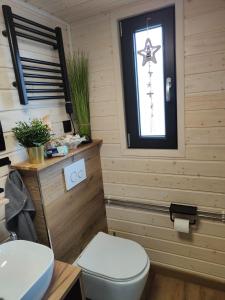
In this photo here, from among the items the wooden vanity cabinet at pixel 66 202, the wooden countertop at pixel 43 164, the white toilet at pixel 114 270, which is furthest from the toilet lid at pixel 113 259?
the wooden countertop at pixel 43 164

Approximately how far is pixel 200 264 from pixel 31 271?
145 cm

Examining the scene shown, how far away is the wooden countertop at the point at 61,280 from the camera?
97cm

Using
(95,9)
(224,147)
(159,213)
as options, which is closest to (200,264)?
(159,213)

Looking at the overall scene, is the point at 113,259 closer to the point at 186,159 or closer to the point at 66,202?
the point at 66,202

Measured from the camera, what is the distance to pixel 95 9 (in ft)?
5.27

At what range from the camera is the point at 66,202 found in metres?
1.57

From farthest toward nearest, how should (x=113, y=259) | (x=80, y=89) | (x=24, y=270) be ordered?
1. (x=80, y=89)
2. (x=113, y=259)
3. (x=24, y=270)

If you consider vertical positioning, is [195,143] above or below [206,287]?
above

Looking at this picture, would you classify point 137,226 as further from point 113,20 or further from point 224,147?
point 113,20

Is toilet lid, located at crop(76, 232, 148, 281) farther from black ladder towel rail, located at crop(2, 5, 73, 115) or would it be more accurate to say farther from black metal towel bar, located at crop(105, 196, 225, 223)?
black ladder towel rail, located at crop(2, 5, 73, 115)

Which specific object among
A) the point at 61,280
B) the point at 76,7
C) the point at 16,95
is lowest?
the point at 61,280

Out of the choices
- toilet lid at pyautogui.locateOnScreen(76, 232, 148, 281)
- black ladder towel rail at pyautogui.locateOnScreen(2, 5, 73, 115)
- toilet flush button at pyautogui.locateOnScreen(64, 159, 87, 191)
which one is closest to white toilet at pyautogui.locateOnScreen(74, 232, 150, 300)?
toilet lid at pyautogui.locateOnScreen(76, 232, 148, 281)

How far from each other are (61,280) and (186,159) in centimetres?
116

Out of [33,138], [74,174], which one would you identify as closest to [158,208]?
[74,174]
